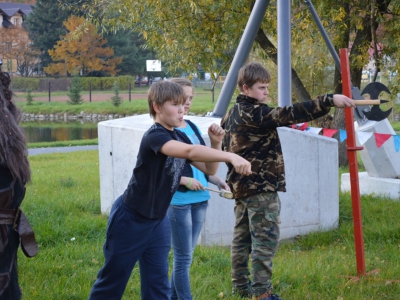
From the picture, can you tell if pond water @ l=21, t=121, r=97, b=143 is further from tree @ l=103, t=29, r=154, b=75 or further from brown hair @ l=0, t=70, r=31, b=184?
tree @ l=103, t=29, r=154, b=75

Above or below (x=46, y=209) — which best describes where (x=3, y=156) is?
above

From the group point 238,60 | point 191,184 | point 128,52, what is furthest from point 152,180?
point 128,52

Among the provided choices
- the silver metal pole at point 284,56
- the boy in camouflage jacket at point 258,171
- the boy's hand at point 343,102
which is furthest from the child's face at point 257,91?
the silver metal pole at point 284,56

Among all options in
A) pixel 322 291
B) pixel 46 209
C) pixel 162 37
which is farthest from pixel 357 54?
pixel 322 291

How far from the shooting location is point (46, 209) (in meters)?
7.68

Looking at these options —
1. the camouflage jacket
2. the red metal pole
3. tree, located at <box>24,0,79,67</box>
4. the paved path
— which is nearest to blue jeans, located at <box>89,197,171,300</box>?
the camouflage jacket

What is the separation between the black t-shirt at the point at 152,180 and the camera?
3.51 metres

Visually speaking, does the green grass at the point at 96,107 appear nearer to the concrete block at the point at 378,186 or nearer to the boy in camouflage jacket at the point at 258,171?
the concrete block at the point at 378,186

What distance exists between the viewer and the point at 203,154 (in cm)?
321

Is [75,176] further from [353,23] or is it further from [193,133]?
[193,133]

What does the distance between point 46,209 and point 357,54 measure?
6.42 m

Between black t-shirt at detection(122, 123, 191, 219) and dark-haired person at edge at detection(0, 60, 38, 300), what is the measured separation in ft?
2.48

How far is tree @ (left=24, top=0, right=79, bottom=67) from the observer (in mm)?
59125

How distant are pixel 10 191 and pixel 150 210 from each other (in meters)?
0.92
